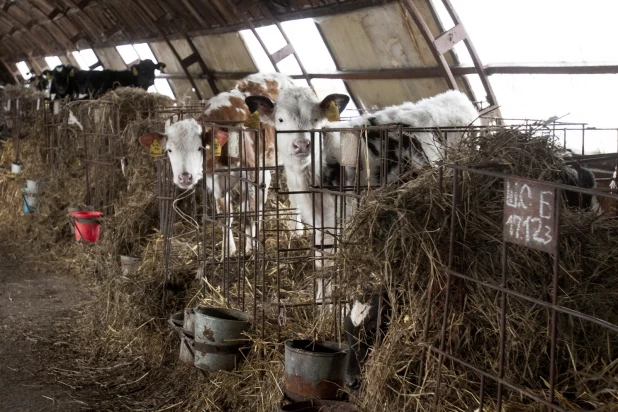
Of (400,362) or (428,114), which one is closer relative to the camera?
(400,362)

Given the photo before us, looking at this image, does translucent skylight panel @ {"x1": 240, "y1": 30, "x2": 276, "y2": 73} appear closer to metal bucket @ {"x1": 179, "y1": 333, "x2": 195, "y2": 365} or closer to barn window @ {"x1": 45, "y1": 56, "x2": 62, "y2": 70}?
metal bucket @ {"x1": 179, "y1": 333, "x2": 195, "y2": 365}

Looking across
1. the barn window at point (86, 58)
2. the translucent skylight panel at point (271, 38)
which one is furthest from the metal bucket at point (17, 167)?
the barn window at point (86, 58)

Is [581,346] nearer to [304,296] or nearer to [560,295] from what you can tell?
[560,295]

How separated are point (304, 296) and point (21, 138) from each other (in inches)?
356

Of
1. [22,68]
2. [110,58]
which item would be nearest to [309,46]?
[110,58]

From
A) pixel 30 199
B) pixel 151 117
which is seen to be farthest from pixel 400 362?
pixel 30 199

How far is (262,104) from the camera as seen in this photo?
5980 millimetres

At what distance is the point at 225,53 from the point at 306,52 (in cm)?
242

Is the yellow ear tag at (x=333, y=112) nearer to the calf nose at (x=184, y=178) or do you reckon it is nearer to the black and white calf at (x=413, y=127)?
the black and white calf at (x=413, y=127)

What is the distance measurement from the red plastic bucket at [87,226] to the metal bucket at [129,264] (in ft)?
4.32

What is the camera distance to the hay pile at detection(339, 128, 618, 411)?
9.68ft

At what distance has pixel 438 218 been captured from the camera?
10.5 ft

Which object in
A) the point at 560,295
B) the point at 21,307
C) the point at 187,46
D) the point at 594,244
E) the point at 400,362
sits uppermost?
the point at 187,46

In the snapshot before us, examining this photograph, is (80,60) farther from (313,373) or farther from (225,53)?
(313,373)
